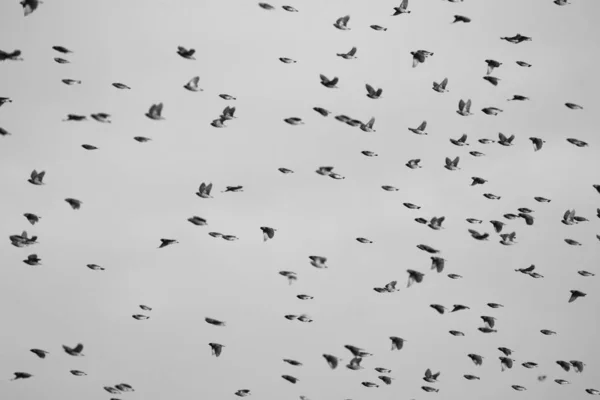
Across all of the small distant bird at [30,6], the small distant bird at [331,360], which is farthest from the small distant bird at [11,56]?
the small distant bird at [331,360]

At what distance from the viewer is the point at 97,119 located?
10038 cm

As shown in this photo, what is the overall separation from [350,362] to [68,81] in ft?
97.8

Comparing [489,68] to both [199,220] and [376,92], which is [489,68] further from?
[199,220]

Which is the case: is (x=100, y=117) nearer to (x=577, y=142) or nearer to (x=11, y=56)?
(x=11, y=56)

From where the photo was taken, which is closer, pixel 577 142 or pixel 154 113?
pixel 154 113

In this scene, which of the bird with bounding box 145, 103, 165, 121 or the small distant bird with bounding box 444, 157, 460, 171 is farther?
the small distant bird with bounding box 444, 157, 460, 171

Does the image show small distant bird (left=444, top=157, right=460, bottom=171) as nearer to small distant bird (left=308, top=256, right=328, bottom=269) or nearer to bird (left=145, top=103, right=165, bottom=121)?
small distant bird (left=308, top=256, right=328, bottom=269)

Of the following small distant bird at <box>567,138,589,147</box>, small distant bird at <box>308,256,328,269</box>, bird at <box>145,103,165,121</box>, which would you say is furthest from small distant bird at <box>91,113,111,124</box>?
small distant bird at <box>567,138,589,147</box>

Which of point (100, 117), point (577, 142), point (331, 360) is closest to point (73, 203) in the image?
point (100, 117)

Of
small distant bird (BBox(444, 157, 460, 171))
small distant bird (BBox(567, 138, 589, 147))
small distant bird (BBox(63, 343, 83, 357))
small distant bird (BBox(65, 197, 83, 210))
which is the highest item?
small distant bird (BBox(567, 138, 589, 147))

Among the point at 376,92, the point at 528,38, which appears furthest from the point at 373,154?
the point at 528,38

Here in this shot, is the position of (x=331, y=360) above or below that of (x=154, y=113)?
below

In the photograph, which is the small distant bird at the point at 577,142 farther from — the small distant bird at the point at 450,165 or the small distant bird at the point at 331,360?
the small distant bird at the point at 331,360

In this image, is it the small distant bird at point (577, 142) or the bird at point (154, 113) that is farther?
the small distant bird at point (577, 142)
